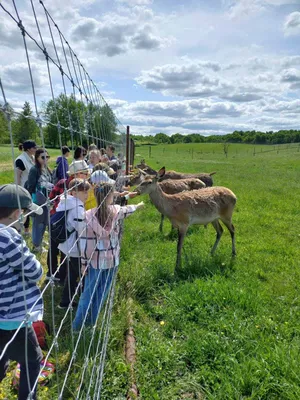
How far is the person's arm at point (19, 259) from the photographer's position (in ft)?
6.00

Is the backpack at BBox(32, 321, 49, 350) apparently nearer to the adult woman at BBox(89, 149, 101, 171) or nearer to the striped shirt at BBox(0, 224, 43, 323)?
the striped shirt at BBox(0, 224, 43, 323)

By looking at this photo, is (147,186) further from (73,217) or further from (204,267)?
(73,217)

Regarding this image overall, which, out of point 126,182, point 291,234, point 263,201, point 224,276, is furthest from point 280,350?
point 263,201

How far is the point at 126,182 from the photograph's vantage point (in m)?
7.79

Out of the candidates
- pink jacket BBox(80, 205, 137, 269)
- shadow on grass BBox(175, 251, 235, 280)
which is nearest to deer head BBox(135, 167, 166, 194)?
shadow on grass BBox(175, 251, 235, 280)

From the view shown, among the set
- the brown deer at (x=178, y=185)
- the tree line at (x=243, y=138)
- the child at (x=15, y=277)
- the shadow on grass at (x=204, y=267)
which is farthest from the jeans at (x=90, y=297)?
the tree line at (x=243, y=138)

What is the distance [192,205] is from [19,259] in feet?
14.2

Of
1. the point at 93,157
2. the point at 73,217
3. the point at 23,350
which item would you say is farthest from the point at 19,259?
the point at 93,157

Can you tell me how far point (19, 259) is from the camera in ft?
6.10

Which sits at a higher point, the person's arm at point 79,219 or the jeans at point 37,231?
the person's arm at point 79,219

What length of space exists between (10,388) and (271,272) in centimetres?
404

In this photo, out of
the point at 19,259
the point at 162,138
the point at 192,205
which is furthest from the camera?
the point at 162,138

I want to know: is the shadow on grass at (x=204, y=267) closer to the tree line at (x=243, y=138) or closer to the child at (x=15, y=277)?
the child at (x=15, y=277)

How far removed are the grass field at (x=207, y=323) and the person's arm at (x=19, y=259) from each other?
118 cm
